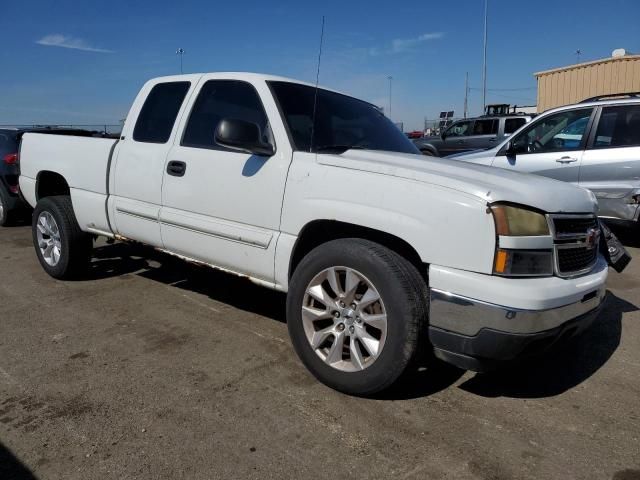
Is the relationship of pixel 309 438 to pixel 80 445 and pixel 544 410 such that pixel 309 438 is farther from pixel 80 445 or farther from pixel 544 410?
pixel 544 410

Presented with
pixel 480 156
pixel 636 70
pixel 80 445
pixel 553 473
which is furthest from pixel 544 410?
pixel 636 70

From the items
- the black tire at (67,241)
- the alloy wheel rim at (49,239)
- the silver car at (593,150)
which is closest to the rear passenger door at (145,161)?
the black tire at (67,241)

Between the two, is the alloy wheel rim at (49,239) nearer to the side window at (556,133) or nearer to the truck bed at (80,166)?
the truck bed at (80,166)

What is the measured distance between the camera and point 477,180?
2750 mm

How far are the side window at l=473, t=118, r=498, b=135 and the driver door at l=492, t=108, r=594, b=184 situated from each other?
7564 mm

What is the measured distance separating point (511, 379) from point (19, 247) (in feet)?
20.7

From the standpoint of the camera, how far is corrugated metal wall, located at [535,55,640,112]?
18.0 meters

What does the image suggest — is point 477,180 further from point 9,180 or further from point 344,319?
point 9,180

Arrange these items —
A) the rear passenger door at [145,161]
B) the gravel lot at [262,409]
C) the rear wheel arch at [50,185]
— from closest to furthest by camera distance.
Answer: the gravel lot at [262,409]
the rear passenger door at [145,161]
the rear wheel arch at [50,185]

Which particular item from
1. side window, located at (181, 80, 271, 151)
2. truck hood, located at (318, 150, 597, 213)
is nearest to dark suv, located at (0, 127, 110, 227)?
side window, located at (181, 80, 271, 151)

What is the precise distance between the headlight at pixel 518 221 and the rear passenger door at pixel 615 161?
4.36 metres

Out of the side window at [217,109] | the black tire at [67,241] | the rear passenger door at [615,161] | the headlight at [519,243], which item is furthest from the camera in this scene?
the rear passenger door at [615,161]

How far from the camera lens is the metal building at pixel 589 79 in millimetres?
17969

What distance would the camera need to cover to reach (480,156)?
741 cm
